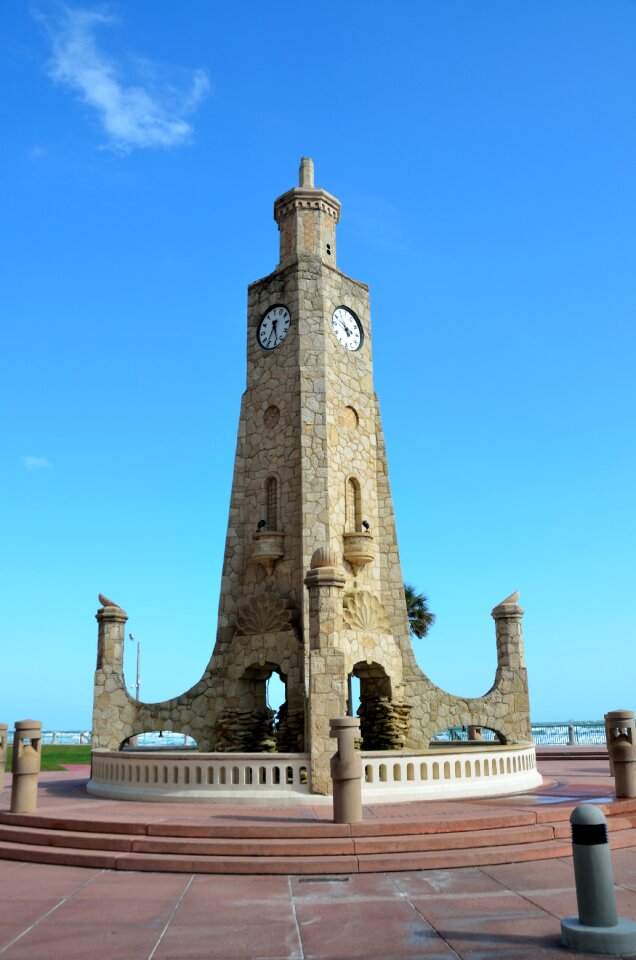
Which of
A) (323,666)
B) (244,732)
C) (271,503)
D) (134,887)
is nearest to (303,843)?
(134,887)

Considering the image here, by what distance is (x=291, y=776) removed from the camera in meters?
14.4

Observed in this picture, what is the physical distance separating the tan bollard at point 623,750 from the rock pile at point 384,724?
6.13 m

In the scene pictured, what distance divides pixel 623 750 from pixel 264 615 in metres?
8.65

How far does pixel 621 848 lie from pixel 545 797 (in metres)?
3.59

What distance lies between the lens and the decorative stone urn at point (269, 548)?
1925 cm

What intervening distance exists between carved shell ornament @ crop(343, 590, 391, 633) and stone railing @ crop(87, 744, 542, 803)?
→ 183 inches

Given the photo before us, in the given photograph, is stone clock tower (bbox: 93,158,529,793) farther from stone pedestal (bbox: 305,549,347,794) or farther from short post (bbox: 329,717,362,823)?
short post (bbox: 329,717,362,823)

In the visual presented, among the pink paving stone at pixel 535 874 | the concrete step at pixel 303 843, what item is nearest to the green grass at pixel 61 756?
the concrete step at pixel 303 843

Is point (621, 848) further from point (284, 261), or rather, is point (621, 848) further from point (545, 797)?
point (284, 261)

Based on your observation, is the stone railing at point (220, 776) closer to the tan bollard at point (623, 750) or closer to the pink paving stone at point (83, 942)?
the tan bollard at point (623, 750)

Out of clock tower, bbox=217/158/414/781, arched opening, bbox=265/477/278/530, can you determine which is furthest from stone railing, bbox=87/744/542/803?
arched opening, bbox=265/477/278/530

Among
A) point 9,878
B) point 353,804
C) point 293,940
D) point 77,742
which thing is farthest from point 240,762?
point 77,742

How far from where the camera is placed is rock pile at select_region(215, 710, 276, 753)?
61.3 ft

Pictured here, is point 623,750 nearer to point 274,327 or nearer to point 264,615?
point 264,615
